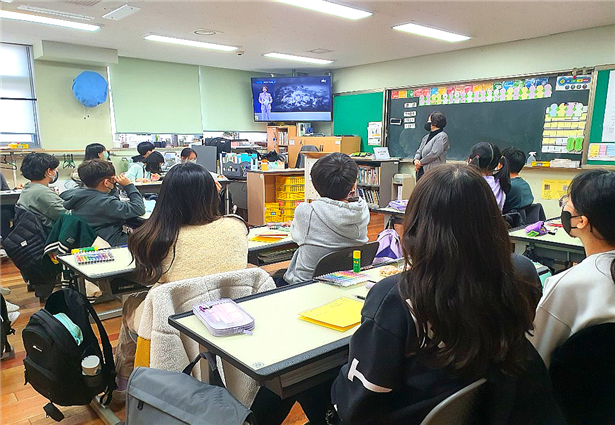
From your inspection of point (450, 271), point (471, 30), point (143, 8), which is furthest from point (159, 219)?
point (471, 30)

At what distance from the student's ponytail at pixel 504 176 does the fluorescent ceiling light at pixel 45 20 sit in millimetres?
4694

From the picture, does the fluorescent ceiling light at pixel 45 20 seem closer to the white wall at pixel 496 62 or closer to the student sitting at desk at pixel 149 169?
the student sitting at desk at pixel 149 169

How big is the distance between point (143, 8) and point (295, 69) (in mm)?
4331

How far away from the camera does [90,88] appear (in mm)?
6410

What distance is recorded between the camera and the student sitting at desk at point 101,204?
2961 mm

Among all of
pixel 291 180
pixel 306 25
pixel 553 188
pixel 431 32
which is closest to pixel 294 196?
pixel 291 180

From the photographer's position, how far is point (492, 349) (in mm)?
910

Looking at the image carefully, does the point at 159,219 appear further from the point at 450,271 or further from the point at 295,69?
the point at 295,69

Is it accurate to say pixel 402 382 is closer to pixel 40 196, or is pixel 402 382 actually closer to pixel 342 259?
pixel 342 259

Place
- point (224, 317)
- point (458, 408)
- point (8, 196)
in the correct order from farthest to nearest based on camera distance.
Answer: point (8, 196) < point (224, 317) < point (458, 408)

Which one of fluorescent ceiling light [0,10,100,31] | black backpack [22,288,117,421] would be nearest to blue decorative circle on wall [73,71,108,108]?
fluorescent ceiling light [0,10,100,31]

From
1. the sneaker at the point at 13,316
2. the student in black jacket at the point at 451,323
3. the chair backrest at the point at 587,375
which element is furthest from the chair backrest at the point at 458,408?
the sneaker at the point at 13,316

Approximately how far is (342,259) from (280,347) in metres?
0.95

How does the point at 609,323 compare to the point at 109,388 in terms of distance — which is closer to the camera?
the point at 609,323
